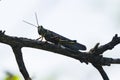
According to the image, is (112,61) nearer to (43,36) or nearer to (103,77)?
(103,77)

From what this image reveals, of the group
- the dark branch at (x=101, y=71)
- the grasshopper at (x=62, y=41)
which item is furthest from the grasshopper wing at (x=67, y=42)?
the dark branch at (x=101, y=71)

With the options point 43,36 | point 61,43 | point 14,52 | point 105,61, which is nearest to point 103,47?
point 105,61

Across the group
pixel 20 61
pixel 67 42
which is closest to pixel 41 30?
pixel 67 42

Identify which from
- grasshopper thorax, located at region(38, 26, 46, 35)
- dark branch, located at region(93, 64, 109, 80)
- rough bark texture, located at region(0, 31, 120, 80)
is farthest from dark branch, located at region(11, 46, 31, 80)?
dark branch, located at region(93, 64, 109, 80)

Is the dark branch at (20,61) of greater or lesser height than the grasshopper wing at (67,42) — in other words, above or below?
below

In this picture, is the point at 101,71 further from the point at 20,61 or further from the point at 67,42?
the point at 20,61

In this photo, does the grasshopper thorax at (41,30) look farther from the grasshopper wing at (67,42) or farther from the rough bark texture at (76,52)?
the rough bark texture at (76,52)

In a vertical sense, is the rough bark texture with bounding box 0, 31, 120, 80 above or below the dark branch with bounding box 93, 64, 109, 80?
above

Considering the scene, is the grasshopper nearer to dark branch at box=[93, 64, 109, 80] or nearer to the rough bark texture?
the rough bark texture

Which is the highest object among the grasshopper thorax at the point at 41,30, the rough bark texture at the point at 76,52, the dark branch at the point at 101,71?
the grasshopper thorax at the point at 41,30

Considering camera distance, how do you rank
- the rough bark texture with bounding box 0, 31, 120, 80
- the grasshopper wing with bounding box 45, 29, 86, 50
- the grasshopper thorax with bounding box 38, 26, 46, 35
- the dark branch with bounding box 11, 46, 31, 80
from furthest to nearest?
the grasshopper thorax with bounding box 38, 26, 46, 35 → the grasshopper wing with bounding box 45, 29, 86, 50 → the rough bark texture with bounding box 0, 31, 120, 80 → the dark branch with bounding box 11, 46, 31, 80
